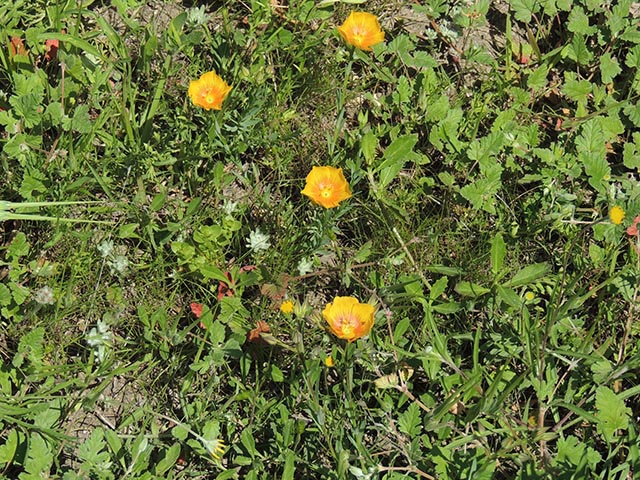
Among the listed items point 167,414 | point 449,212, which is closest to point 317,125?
point 449,212

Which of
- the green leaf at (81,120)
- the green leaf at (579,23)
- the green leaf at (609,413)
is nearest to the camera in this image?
the green leaf at (609,413)

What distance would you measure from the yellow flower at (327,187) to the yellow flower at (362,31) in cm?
48

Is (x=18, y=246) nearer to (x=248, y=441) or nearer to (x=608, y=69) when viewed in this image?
(x=248, y=441)

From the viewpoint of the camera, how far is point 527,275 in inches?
123

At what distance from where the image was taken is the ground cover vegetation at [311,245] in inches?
113

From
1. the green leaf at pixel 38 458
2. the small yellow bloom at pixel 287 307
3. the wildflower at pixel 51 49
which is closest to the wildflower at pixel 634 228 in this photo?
the small yellow bloom at pixel 287 307

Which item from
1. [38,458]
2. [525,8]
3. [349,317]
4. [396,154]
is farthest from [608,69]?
[38,458]

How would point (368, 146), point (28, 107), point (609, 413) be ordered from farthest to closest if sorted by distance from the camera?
point (368, 146) → point (28, 107) → point (609, 413)

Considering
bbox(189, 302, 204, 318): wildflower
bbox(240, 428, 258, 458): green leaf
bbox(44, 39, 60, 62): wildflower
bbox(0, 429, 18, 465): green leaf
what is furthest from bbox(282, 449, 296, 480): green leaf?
bbox(44, 39, 60, 62): wildflower

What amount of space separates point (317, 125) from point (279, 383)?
1.04 m

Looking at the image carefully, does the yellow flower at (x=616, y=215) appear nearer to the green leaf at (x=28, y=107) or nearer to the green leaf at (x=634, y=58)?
the green leaf at (x=634, y=58)

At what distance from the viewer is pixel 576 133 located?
11.4 ft

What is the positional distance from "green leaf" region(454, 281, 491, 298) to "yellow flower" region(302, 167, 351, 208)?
52cm

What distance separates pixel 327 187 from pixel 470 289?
61 cm
